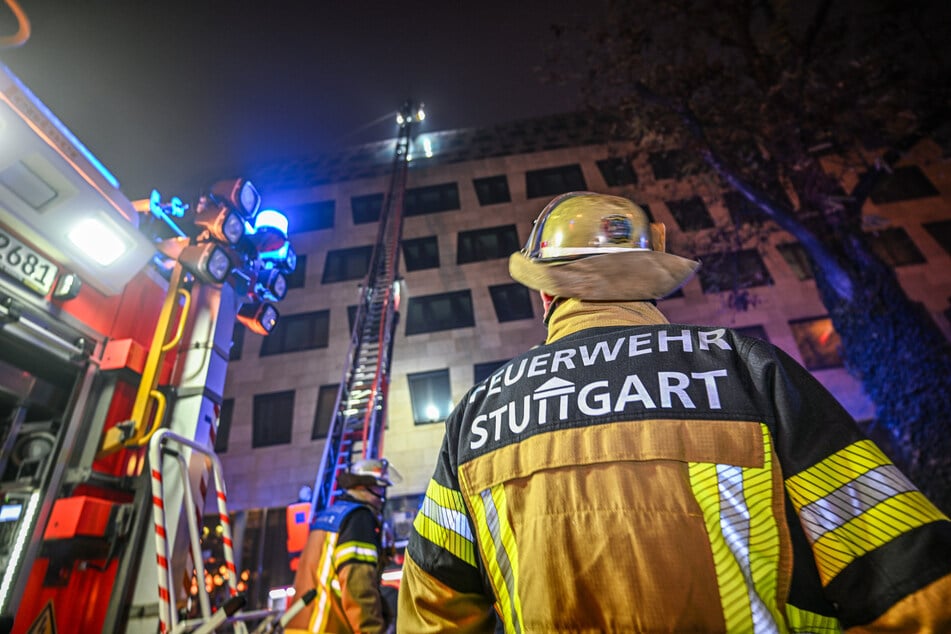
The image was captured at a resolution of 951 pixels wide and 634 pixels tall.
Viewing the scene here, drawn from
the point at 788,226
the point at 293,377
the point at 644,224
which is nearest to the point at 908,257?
the point at 788,226

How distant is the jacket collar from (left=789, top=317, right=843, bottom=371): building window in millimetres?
16379

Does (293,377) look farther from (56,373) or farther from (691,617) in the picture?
(691,617)

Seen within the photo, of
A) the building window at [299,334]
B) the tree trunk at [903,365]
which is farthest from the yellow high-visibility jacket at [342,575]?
the building window at [299,334]

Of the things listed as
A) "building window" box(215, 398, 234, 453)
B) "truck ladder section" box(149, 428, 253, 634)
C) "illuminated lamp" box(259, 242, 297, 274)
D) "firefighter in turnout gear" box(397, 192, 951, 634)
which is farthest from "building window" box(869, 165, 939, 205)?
"building window" box(215, 398, 234, 453)

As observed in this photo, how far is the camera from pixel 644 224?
5.87 feet

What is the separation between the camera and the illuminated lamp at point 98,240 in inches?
138

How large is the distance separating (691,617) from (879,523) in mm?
433

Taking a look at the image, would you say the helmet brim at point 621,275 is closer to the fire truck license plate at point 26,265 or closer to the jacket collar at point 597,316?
the jacket collar at point 597,316

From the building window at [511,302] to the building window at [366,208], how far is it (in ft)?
20.1

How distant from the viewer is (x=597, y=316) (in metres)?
1.60

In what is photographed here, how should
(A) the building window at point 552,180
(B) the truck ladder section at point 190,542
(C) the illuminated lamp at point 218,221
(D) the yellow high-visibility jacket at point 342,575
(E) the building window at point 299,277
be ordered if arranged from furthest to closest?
1. (A) the building window at point 552,180
2. (E) the building window at point 299,277
3. (C) the illuminated lamp at point 218,221
4. (D) the yellow high-visibility jacket at point 342,575
5. (B) the truck ladder section at point 190,542

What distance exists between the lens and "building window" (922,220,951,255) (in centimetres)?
1628

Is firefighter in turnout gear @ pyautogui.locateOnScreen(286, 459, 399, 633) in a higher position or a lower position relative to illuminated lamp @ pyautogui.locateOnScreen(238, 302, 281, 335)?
lower

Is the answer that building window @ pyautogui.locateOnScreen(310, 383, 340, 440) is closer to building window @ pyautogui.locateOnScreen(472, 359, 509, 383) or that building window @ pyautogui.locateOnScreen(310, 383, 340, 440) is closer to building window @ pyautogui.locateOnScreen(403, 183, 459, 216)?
building window @ pyautogui.locateOnScreen(472, 359, 509, 383)
